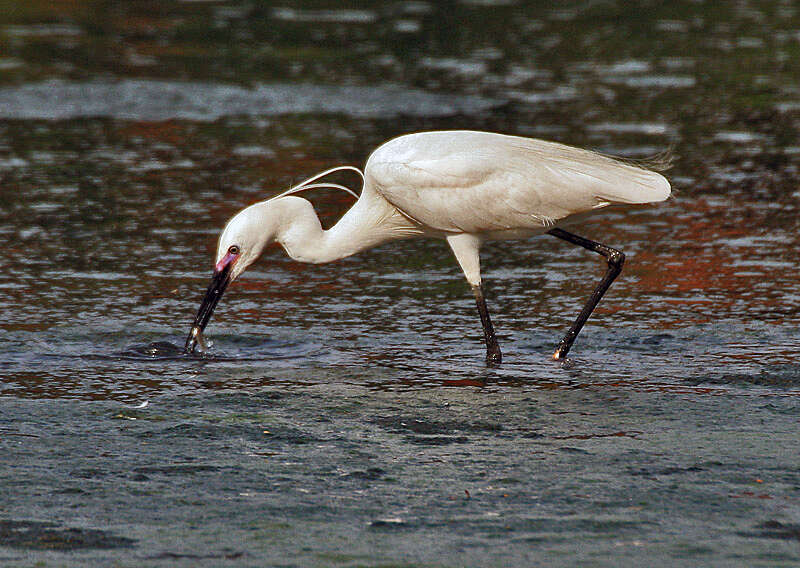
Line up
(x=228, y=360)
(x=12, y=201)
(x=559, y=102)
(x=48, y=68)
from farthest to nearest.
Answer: (x=48, y=68), (x=559, y=102), (x=12, y=201), (x=228, y=360)

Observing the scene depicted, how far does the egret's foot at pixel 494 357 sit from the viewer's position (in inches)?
279

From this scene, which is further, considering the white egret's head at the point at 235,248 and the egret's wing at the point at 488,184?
the white egret's head at the point at 235,248

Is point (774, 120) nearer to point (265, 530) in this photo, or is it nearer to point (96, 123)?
point (96, 123)

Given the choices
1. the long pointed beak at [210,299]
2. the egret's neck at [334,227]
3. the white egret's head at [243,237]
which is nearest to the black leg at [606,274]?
the egret's neck at [334,227]

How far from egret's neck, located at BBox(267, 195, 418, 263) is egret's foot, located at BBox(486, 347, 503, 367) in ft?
2.88

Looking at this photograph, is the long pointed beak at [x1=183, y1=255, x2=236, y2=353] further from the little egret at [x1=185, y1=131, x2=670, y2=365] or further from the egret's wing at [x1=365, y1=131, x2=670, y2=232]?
the egret's wing at [x1=365, y1=131, x2=670, y2=232]

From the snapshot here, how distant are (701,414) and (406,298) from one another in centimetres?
261

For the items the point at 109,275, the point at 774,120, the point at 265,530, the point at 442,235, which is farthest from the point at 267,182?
the point at 265,530

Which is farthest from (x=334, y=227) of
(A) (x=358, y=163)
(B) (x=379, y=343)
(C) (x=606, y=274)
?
(A) (x=358, y=163)

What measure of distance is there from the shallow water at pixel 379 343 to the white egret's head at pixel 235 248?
8.1 inches

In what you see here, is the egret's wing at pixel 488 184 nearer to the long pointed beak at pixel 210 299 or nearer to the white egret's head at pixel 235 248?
the white egret's head at pixel 235 248

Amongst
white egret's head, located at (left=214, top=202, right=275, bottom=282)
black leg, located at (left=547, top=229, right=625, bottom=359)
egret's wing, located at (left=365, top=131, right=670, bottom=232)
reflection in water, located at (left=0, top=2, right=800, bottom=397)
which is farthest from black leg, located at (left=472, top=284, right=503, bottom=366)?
white egret's head, located at (left=214, top=202, right=275, bottom=282)

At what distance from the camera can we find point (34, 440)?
5.83m

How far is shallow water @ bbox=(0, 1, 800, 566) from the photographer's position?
16.2 feet
